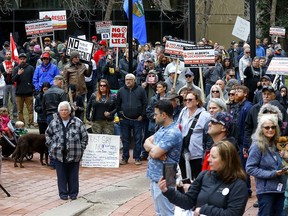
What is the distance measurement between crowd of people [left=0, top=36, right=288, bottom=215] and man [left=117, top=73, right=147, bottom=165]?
2 centimetres

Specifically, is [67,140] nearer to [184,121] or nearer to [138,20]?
[184,121]

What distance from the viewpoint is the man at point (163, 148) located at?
26.6ft

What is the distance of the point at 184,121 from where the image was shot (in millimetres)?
10039

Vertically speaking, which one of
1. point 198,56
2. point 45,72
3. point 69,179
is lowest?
point 69,179

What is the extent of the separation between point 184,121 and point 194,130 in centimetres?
26

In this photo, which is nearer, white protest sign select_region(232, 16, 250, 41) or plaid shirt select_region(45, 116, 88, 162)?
plaid shirt select_region(45, 116, 88, 162)

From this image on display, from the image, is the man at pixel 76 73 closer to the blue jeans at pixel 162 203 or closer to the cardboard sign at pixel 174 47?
the cardboard sign at pixel 174 47

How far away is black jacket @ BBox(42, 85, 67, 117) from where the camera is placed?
14.9 m

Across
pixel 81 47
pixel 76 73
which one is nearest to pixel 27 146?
pixel 76 73

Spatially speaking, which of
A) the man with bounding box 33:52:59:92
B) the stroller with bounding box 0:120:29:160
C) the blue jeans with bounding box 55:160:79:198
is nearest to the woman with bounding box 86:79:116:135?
the stroller with bounding box 0:120:29:160

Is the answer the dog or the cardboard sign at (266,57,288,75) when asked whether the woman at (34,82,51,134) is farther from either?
the cardboard sign at (266,57,288,75)

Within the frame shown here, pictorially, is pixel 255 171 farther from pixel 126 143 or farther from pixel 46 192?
pixel 126 143

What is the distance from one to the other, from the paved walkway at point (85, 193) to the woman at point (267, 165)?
2.07m

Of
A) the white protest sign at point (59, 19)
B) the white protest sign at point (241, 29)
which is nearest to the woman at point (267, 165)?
the white protest sign at point (241, 29)
